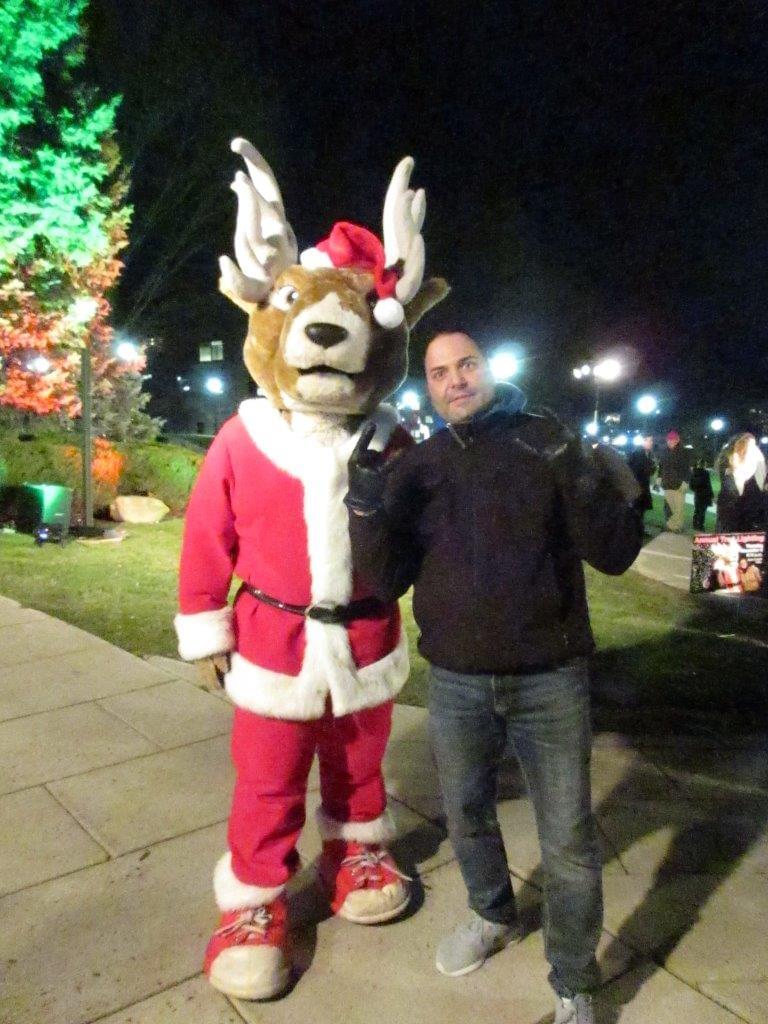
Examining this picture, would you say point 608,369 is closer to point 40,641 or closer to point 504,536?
point 40,641

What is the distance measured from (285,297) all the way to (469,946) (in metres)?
2.11

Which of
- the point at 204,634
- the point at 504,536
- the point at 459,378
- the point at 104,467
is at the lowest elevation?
the point at 104,467

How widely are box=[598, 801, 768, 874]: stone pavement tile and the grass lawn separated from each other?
0.96m

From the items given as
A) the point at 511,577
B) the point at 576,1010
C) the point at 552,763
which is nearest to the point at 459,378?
the point at 511,577

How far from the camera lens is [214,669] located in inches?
103

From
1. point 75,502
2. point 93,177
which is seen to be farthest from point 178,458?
point 93,177

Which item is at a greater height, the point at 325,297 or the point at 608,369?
the point at 608,369

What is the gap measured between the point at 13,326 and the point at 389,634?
11344mm

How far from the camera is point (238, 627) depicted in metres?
2.63

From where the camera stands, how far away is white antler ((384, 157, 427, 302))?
2.80 metres

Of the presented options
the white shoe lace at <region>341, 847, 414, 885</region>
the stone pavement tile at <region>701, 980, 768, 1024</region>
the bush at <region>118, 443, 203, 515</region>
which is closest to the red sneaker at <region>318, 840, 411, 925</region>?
the white shoe lace at <region>341, 847, 414, 885</region>

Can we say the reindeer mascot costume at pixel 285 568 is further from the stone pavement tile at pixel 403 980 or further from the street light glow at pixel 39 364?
the street light glow at pixel 39 364

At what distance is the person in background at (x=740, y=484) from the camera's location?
272 inches

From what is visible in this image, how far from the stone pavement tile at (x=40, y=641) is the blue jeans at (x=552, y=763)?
3.78m
